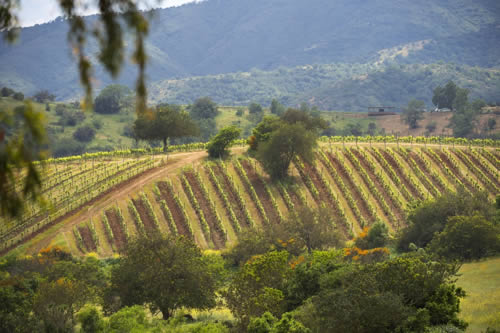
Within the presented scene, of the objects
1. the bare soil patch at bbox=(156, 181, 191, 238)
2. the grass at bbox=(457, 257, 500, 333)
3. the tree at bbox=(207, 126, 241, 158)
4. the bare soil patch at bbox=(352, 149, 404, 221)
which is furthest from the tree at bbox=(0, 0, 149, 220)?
the tree at bbox=(207, 126, 241, 158)

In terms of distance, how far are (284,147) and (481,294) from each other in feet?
118

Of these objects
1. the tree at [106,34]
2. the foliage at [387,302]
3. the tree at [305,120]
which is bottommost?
the foliage at [387,302]

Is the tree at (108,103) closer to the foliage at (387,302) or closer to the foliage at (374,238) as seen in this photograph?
the foliage at (374,238)

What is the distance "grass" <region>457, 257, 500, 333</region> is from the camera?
74.9 feet

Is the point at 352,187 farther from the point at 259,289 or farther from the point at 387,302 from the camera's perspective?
the point at 387,302

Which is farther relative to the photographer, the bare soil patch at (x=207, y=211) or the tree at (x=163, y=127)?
the tree at (x=163, y=127)

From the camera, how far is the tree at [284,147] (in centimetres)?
6128

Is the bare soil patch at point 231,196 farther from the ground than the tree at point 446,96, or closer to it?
closer to it

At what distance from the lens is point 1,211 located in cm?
643

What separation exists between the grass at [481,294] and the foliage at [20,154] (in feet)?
67.9

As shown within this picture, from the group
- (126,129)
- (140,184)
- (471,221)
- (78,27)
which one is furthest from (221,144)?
(126,129)

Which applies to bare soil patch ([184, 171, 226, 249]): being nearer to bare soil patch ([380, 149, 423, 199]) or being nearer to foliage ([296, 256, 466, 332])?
bare soil patch ([380, 149, 423, 199])

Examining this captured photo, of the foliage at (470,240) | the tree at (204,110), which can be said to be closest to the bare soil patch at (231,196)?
the foliage at (470,240)

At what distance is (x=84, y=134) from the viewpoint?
411 ft
